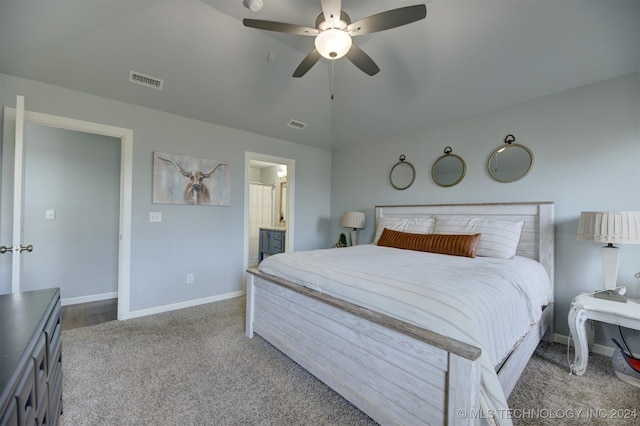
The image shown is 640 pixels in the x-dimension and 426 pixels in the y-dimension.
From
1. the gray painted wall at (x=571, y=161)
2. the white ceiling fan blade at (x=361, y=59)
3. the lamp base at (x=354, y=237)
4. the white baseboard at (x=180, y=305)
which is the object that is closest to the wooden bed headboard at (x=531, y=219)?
the gray painted wall at (x=571, y=161)

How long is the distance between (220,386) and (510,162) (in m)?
3.47

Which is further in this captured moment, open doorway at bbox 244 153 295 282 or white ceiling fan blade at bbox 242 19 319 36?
open doorway at bbox 244 153 295 282

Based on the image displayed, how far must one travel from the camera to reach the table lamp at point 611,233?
1955mm

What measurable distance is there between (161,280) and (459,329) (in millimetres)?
3278

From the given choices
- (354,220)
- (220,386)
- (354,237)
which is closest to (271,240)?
(354,237)

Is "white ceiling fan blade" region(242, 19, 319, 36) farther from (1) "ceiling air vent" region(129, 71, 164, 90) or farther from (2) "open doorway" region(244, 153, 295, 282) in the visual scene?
(2) "open doorway" region(244, 153, 295, 282)

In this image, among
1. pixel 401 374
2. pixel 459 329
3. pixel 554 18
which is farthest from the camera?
pixel 554 18

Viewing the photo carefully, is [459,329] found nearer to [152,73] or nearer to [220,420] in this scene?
[220,420]

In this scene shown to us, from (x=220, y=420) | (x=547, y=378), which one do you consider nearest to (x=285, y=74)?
(x=220, y=420)

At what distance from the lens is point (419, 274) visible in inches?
69.1

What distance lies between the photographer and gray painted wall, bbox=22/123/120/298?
320 cm

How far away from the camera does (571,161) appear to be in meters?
2.55

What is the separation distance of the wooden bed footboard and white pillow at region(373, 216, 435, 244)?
1.94 m

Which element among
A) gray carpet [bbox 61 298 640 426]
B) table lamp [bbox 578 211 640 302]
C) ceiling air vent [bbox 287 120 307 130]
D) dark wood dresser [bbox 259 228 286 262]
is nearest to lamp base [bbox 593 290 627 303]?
table lamp [bbox 578 211 640 302]
